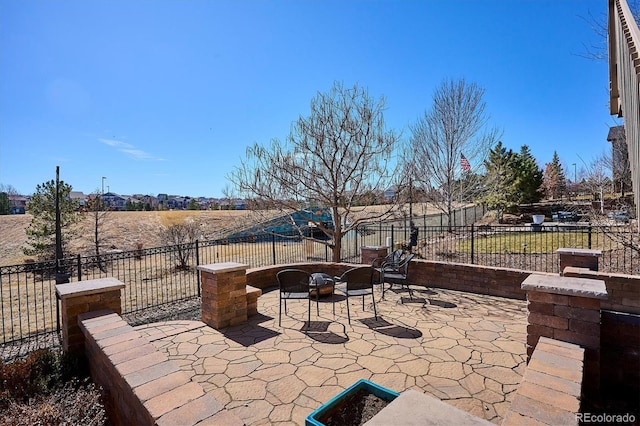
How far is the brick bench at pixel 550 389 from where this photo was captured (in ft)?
5.17

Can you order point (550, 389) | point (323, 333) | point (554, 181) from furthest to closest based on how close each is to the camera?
1. point (554, 181)
2. point (323, 333)
3. point (550, 389)

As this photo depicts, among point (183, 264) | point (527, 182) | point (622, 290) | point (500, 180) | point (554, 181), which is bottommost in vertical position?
point (183, 264)

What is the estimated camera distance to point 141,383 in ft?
6.17

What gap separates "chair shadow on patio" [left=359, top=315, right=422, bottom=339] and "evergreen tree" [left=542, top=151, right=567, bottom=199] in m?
28.5

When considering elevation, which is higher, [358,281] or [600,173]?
[600,173]

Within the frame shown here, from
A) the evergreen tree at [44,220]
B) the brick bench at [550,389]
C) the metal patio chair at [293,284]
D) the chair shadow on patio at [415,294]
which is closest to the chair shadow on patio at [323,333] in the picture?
the metal patio chair at [293,284]

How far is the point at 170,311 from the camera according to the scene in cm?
549

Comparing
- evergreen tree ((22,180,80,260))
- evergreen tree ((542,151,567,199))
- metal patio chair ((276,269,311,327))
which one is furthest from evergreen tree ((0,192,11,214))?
evergreen tree ((542,151,567,199))

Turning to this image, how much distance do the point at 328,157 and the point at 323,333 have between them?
4723mm

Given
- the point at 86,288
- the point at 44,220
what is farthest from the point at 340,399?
the point at 44,220

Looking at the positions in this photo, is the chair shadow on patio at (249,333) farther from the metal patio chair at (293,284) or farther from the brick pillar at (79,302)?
the brick pillar at (79,302)

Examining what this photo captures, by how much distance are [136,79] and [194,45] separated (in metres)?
2.23

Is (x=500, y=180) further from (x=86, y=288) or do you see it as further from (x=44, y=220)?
(x=44, y=220)

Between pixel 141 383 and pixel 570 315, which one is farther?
pixel 570 315
